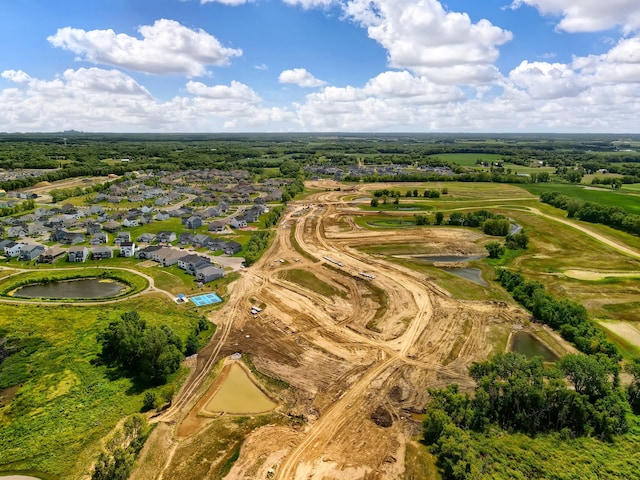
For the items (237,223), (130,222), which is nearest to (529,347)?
(237,223)

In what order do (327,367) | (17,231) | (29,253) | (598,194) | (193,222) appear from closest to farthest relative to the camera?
1. (327,367)
2. (29,253)
3. (17,231)
4. (193,222)
5. (598,194)

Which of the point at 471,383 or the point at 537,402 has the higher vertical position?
the point at 537,402

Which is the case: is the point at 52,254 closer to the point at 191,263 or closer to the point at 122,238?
the point at 122,238

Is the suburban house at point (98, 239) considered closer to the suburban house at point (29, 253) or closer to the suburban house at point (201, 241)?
the suburban house at point (29, 253)

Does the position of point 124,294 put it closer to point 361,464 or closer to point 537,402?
point 361,464

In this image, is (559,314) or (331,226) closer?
(559,314)

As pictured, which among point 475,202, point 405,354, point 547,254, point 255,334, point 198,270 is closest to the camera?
point 405,354

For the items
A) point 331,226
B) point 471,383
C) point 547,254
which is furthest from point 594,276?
point 331,226
